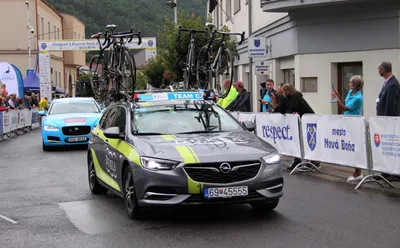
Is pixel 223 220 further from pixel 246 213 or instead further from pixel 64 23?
pixel 64 23

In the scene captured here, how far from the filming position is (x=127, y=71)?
1180 centimetres

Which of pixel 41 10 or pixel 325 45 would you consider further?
pixel 41 10

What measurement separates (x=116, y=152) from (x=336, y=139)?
462 cm

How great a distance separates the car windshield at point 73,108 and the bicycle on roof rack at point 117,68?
5132mm

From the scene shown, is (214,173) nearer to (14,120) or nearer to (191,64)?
(191,64)

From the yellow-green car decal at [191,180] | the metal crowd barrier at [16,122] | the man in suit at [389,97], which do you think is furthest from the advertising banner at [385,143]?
the metal crowd barrier at [16,122]

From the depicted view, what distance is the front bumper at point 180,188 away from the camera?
7.04 m

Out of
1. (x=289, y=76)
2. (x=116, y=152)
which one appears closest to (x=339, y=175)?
(x=116, y=152)

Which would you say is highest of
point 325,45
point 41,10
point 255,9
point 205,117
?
point 41,10

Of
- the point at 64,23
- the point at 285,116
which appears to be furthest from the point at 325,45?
the point at 64,23

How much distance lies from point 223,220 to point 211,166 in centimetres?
85

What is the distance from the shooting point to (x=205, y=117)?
8.69 meters

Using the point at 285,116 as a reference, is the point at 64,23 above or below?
above

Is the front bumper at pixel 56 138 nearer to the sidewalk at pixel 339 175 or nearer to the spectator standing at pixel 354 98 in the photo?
the sidewalk at pixel 339 175
